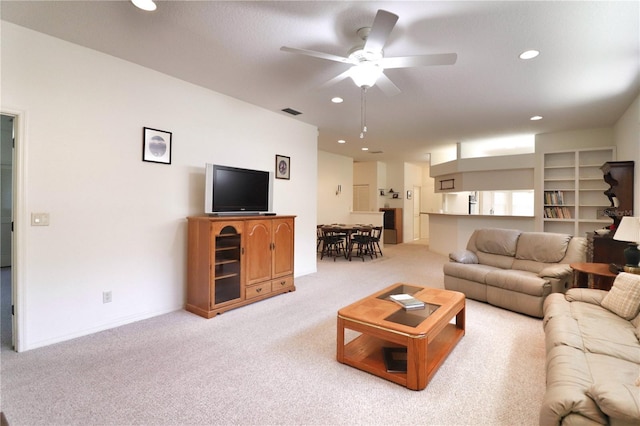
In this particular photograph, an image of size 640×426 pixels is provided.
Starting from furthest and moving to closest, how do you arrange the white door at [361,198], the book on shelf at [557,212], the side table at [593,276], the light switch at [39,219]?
the white door at [361,198]
the book on shelf at [557,212]
the side table at [593,276]
the light switch at [39,219]

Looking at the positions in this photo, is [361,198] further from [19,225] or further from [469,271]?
[19,225]

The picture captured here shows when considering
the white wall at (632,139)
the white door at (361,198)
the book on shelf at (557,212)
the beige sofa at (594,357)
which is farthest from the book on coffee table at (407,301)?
the white door at (361,198)

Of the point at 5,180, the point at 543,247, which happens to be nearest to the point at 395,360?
the point at 543,247

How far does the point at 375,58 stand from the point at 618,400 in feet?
8.04

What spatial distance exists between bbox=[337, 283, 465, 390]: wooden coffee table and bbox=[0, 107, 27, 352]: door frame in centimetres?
266

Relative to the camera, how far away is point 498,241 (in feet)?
14.1

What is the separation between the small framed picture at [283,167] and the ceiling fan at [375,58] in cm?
240

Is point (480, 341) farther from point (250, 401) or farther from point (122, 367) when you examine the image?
point (122, 367)

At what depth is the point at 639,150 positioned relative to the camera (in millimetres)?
4070

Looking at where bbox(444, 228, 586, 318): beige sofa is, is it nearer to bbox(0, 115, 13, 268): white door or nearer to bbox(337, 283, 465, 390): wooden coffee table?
bbox(337, 283, 465, 390): wooden coffee table

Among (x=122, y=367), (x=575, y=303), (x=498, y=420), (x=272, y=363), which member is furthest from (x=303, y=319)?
(x=575, y=303)

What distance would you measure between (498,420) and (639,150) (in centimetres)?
441

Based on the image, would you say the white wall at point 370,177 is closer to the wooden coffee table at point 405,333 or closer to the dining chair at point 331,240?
the dining chair at point 331,240

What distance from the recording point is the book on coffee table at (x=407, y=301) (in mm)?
2526
